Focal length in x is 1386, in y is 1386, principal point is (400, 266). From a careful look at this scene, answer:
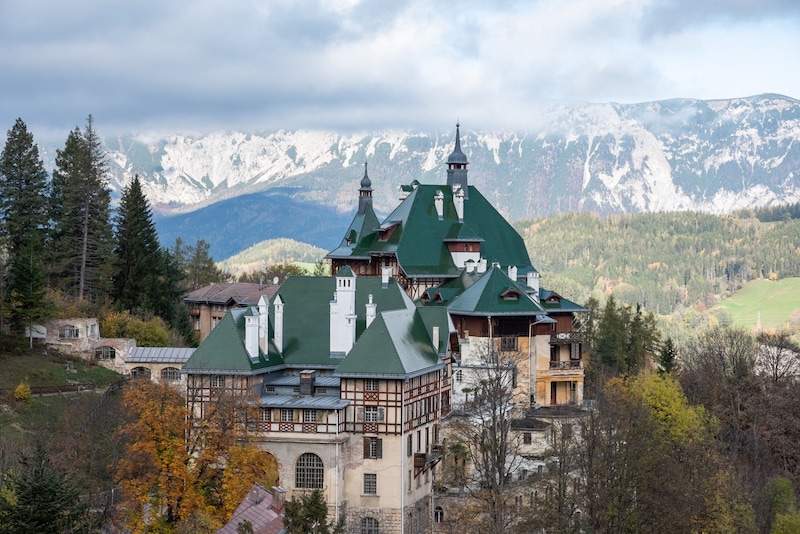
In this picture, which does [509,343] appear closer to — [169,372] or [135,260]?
[169,372]

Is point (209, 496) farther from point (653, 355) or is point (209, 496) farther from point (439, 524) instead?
point (653, 355)

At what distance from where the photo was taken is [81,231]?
351 feet

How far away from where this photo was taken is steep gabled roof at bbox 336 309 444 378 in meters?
75.4

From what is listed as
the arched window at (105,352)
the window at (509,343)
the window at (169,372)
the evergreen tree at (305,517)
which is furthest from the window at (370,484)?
the arched window at (105,352)

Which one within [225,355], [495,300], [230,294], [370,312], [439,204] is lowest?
[225,355]

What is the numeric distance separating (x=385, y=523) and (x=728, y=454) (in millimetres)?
30715

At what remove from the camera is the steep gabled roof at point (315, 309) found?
82.1 meters

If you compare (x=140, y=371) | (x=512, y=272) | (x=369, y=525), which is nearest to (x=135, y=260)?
(x=140, y=371)

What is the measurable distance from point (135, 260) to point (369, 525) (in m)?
40.3

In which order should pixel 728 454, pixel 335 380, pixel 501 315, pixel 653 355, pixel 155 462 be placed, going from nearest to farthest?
pixel 155 462 < pixel 335 380 < pixel 501 315 < pixel 728 454 < pixel 653 355

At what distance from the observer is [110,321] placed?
323 ft

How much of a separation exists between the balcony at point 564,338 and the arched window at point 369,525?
21747 mm

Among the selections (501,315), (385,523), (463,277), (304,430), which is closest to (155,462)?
(304,430)

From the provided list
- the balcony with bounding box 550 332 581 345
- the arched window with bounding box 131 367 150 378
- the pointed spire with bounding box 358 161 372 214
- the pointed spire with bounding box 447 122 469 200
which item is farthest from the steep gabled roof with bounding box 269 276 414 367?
the pointed spire with bounding box 358 161 372 214
